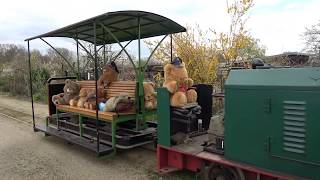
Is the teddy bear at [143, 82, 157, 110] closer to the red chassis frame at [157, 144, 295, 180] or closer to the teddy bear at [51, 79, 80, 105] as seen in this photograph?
the red chassis frame at [157, 144, 295, 180]

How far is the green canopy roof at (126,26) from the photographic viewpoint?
6586 mm

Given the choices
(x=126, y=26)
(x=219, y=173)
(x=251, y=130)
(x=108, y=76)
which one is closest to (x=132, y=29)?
(x=126, y=26)

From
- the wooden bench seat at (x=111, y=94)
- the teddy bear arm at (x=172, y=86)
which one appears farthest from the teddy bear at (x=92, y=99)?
the teddy bear arm at (x=172, y=86)

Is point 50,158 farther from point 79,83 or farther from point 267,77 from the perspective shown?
point 267,77

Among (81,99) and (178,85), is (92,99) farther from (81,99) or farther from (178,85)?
(178,85)

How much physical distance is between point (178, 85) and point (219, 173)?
1.66 meters

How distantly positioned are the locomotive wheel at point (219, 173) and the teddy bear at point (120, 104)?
96.7 inches

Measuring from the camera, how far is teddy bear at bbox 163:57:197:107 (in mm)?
5375

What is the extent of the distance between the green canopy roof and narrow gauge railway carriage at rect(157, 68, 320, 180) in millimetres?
3004

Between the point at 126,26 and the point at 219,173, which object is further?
the point at 126,26

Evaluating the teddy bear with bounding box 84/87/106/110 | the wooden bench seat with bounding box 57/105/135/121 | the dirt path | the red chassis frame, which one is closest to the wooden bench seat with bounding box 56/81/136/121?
the wooden bench seat with bounding box 57/105/135/121

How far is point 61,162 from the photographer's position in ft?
22.1

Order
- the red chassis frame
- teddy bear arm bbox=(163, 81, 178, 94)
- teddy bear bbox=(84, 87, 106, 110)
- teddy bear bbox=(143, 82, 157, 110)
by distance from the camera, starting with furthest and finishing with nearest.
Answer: teddy bear bbox=(84, 87, 106, 110), teddy bear bbox=(143, 82, 157, 110), teddy bear arm bbox=(163, 81, 178, 94), the red chassis frame

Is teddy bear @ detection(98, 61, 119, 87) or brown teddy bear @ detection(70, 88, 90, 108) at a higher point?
teddy bear @ detection(98, 61, 119, 87)
